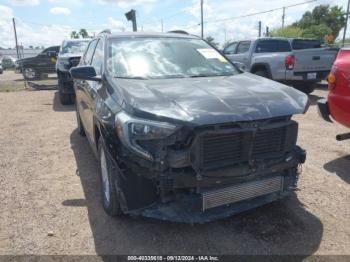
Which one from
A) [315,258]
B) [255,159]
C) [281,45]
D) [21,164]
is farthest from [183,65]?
[281,45]

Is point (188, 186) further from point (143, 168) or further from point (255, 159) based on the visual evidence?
point (255, 159)

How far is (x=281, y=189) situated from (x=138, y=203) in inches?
53.4

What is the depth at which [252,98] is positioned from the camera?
315cm

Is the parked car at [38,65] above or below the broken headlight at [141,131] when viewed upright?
below

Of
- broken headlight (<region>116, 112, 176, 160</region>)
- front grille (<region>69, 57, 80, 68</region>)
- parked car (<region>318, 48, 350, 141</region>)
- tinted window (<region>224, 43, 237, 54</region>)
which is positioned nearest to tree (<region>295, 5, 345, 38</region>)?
tinted window (<region>224, 43, 237, 54</region>)

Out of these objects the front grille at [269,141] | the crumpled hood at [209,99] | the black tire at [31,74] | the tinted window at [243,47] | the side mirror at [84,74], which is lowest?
the black tire at [31,74]

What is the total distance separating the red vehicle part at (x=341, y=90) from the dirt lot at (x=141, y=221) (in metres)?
0.72

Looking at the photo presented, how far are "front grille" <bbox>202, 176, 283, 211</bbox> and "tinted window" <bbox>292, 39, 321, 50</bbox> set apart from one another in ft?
30.4

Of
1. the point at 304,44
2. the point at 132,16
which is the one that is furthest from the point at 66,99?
the point at 304,44

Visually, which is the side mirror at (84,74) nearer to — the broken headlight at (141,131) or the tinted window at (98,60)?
the tinted window at (98,60)

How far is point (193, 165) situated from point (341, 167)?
2770mm

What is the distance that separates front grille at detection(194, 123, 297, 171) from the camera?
2.90 m

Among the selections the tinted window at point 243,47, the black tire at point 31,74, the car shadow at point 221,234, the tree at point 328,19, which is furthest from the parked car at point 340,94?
the tree at point 328,19

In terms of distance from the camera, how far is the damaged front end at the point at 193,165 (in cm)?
284
